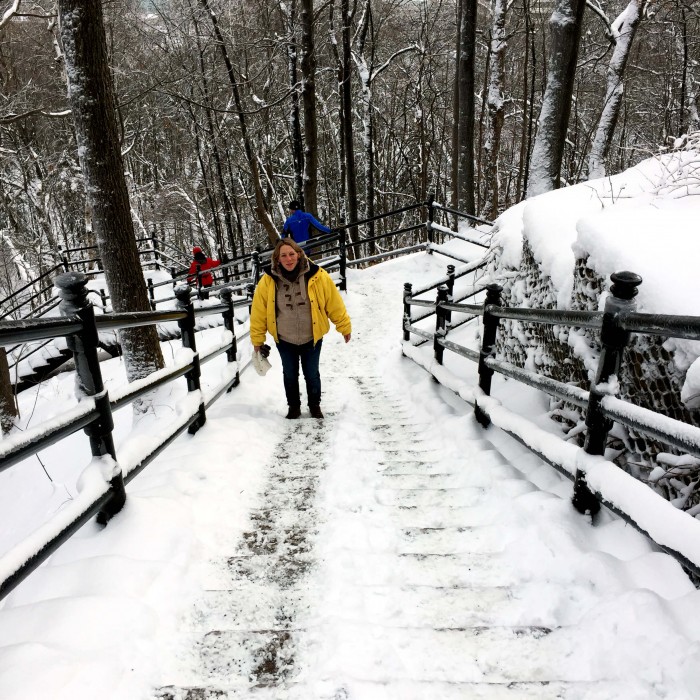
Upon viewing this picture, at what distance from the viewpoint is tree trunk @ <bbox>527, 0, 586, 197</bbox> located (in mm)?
7984

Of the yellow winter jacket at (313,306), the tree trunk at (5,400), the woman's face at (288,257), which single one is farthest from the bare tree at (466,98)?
the tree trunk at (5,400)

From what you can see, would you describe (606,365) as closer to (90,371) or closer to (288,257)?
(90,371)

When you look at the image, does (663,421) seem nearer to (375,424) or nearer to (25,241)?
(375,424)

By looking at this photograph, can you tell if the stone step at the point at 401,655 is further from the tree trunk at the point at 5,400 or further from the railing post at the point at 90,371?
the tree trunk at the point at 5,400

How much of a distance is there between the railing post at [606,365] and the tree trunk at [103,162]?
540 centimetres

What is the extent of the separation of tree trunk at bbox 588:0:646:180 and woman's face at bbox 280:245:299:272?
11.5 metres

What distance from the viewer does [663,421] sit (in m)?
1.86

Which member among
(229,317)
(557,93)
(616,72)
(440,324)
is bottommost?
(440,324)

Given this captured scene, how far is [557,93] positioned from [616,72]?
5.84 meters

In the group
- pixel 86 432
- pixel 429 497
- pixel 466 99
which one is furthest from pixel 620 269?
pixel 466 99

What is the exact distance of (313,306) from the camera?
4504 millimetres

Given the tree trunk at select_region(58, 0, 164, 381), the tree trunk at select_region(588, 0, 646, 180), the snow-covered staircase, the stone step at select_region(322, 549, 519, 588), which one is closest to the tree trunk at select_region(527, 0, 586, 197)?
the tree trunk at select_region(588, 0, 646, 180)

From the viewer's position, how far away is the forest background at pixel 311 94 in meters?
12.7

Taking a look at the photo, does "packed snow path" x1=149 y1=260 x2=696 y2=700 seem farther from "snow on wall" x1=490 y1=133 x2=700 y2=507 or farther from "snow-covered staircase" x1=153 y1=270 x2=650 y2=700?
"snow on wall" x1=490 y1=133 x2=700 y2=507
